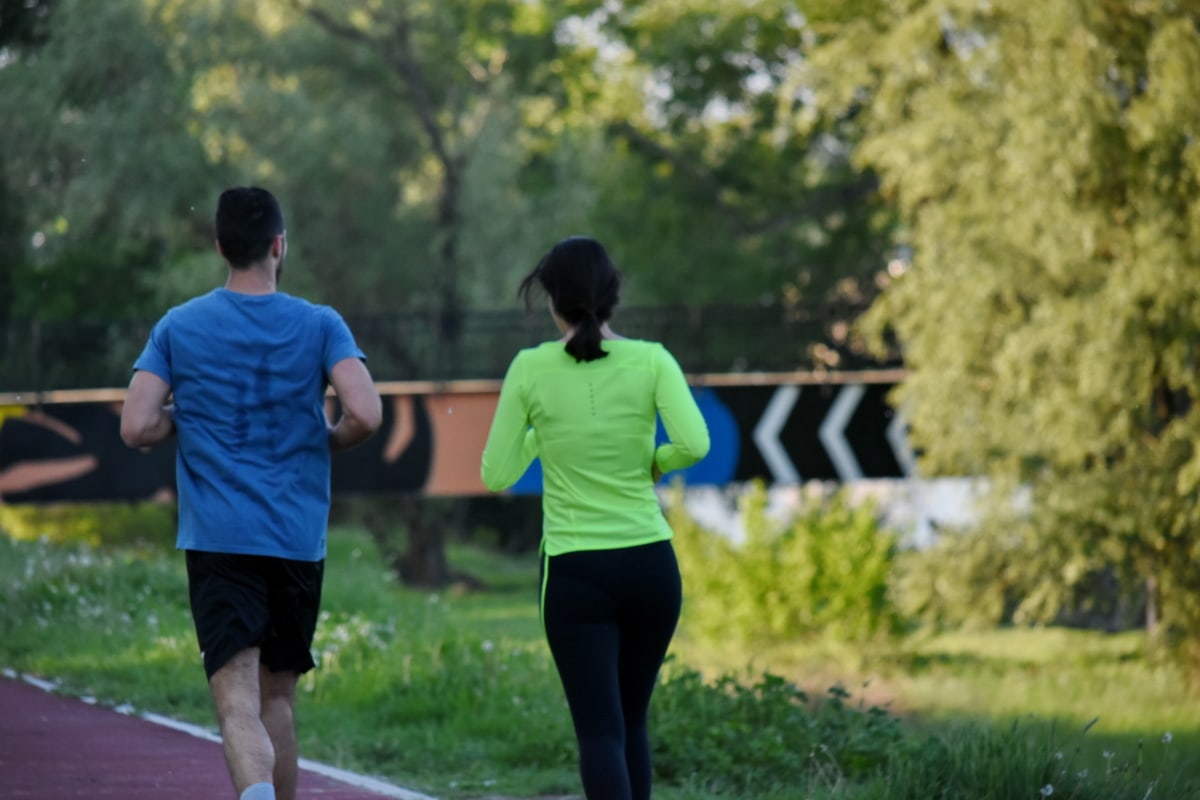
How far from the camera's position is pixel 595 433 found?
4.69 meters

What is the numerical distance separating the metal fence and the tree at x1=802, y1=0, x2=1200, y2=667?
A: 4.84 meters

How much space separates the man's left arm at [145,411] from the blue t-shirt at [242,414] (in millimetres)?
32

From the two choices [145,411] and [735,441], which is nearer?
[145,411]

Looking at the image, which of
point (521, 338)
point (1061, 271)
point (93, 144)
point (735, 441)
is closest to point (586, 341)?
point (1061, 271)

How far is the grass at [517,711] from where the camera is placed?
673 cm

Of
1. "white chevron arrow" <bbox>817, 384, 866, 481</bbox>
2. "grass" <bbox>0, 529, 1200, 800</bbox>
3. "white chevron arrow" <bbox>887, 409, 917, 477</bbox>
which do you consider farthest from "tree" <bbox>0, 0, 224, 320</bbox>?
"grass" <bbox>0, 529, 1200, 800</bbox>

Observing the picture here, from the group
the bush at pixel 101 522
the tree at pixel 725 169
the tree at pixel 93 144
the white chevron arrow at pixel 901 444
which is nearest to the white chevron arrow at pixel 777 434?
the white chevron arrow at pixel 901 444

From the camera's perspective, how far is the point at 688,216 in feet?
111

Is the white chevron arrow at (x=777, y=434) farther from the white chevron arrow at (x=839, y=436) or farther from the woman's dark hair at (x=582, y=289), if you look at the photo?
the woman's dark hair at (x=582, y=289)

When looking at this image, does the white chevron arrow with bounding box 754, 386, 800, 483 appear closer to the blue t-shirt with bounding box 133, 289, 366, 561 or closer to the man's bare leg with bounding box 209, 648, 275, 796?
the blue t-shirt with bounding box 133, 289, 366, 561

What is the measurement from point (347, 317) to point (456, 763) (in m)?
15.3

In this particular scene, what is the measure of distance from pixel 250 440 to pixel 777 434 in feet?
52.8

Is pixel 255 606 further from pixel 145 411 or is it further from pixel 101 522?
pixel 101 522

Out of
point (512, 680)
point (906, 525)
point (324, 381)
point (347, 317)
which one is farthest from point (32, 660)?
point (347, 317)
